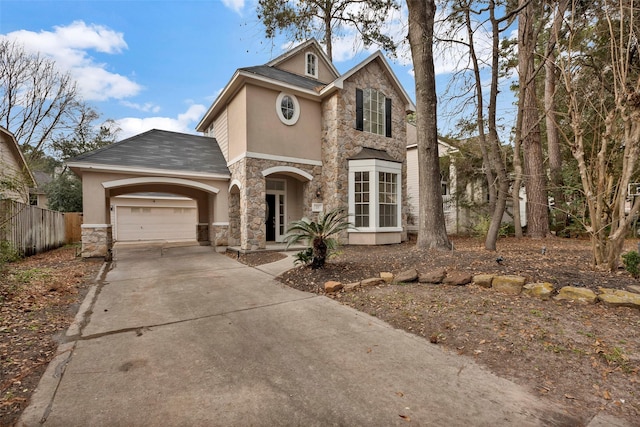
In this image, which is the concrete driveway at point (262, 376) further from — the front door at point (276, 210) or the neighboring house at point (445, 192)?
the neighboring house at point (445, 192)

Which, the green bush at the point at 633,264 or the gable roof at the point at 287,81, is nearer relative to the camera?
the green bush at the point at 633,264

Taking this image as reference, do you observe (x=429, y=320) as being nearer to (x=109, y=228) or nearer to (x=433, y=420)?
(x=433, y=420)

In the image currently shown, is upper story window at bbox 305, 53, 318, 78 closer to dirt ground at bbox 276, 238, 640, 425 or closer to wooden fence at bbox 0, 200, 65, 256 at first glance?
dirt ground at bbox 276, 238, 640, 425

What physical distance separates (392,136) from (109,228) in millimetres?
10724

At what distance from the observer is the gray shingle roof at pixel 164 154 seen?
9211mm

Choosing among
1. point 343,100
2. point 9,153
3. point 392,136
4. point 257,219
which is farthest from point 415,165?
Answer: point 9,153

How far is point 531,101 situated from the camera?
10.5m

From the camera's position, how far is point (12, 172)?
5297 millimetres

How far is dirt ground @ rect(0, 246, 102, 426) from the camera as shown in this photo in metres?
2.32

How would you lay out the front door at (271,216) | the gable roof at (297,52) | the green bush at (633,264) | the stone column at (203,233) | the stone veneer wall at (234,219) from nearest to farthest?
the green bush at (633,264)
the stone veneer wall at (234,219)
the front door at (271,216)
the gable roof at (297,52)
the stone column at (203,233)

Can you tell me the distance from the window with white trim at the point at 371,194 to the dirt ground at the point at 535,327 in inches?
192

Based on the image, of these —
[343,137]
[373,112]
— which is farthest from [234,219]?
[373,112]

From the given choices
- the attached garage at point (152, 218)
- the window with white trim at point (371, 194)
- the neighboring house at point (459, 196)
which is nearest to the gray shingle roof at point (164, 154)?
the window with white trim at point (371, 194)

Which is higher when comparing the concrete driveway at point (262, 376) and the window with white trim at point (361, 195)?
the window with white trim at point (361, 195)
